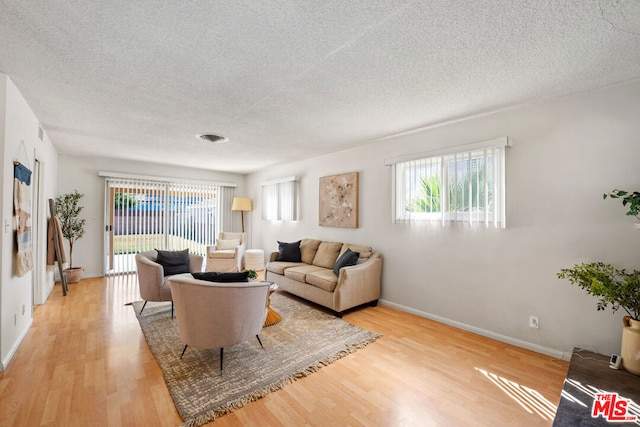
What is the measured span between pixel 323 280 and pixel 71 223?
5066mm

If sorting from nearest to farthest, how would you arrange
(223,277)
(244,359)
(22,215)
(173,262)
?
(223,277) < (244,359) < (22,215) < (173,262)

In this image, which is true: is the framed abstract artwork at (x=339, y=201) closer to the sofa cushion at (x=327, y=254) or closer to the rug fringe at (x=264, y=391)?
the sofa cushion at (x=327, y=254)

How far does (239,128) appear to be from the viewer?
11.8ft

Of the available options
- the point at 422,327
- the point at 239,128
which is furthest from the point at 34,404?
the point at 422,327

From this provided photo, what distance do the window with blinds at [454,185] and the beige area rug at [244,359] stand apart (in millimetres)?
1705

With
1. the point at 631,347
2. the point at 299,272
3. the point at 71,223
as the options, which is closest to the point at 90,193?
the point at 71,223

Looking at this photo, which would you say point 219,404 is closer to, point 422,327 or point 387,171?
point 422,327

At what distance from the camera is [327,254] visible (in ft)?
14.8

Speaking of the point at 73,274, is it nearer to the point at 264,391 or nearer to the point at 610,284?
the point at 264,391

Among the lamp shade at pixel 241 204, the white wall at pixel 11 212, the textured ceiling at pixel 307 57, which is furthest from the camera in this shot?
the lamp shade at pixel 241 204

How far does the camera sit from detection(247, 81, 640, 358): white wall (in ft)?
7.63

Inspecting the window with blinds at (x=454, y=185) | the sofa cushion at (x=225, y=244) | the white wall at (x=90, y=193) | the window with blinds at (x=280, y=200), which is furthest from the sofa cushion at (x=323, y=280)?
the white wall at (x=90, y=193)

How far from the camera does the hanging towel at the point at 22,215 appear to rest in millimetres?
2514

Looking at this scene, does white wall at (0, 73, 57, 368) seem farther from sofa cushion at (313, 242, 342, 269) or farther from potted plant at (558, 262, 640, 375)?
potted plant at (558, 262, 640, 375)
